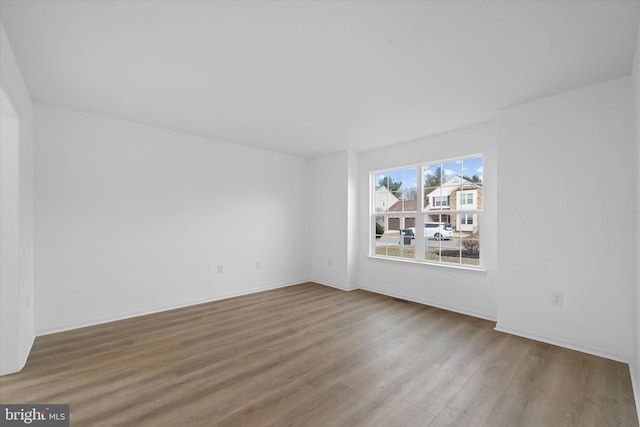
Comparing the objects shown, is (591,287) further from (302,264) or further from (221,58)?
(302,264)

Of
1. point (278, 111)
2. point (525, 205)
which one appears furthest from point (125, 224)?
point (525, 205)

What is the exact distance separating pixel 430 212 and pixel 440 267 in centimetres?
87

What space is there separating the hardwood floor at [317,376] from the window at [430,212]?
3.78ft

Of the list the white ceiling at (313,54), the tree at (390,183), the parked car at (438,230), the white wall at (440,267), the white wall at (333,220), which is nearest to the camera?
the white ceiling at (313,54)

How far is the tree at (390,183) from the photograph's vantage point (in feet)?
16.3

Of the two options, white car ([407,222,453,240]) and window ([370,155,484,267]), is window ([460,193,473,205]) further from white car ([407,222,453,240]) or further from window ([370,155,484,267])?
white car ([407,222,453,240])

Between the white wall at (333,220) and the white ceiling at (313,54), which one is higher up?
the white ceiling at (313,54)

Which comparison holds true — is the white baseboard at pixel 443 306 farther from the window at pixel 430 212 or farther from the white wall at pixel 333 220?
the white wall at pixel 333 220

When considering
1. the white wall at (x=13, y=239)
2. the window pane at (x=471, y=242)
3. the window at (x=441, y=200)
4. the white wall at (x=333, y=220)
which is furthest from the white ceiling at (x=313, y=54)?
the white wall at (x=333, y=220)

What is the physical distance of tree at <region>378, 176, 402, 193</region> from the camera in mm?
4970

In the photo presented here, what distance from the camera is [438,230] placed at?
173 inches

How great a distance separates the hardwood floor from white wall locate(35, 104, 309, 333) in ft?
1.75

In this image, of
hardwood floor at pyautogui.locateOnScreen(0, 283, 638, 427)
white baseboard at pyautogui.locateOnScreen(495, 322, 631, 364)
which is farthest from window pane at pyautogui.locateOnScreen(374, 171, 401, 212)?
white baseboard at pyautogui.locateOnScreen(495, 322, 631, 364)

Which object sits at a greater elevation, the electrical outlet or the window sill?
the window sill
